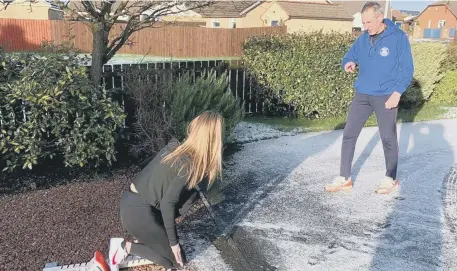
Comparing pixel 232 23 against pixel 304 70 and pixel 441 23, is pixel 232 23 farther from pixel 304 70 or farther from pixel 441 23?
pixel 441 23

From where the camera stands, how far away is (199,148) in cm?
308

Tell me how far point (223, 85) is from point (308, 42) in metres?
3.15

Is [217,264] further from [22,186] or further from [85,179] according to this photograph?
[22,186]

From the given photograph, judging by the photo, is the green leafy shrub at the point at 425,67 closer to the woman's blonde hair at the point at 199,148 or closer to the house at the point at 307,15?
the woman's blonde hair at the point at 199,148

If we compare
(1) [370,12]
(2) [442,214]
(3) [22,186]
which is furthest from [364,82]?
(3) [22,186]

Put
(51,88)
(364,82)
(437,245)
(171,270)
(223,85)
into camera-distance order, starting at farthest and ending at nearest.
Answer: (223,85) → (364,82) → (51,88) → (437,245) → (171,270)

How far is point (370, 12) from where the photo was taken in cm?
438

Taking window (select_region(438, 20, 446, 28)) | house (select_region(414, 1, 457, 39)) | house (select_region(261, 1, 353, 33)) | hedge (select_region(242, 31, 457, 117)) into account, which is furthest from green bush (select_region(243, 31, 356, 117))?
window (select_region(438, 20, 446, 28))

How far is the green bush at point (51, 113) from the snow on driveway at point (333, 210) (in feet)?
4.59

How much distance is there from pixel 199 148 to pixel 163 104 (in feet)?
8.48

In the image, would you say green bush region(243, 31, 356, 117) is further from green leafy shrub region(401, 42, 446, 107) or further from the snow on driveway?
green leafy shrub region(401, 42, 446, 107)

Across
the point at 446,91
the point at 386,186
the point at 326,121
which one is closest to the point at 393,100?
the point at 386,186

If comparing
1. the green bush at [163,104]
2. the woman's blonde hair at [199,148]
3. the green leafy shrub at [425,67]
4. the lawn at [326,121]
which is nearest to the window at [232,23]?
the green leafy shrub at [425,67]

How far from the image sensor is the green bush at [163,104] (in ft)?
17.5
